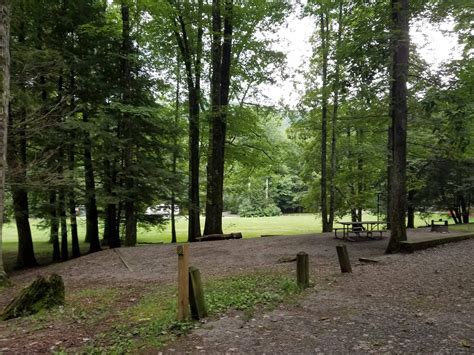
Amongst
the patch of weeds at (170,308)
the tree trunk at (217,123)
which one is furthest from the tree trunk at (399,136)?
the tree trunk at (217,123)

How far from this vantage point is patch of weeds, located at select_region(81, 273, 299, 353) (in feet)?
13.7

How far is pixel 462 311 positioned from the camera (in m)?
4.88

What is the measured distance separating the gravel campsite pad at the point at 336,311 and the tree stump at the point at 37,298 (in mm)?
426

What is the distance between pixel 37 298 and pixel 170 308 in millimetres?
2154

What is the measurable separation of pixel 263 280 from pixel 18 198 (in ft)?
30.8

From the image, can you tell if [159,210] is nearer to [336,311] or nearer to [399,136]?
[399,136]

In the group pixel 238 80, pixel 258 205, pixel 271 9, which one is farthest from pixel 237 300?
pixel 258 205

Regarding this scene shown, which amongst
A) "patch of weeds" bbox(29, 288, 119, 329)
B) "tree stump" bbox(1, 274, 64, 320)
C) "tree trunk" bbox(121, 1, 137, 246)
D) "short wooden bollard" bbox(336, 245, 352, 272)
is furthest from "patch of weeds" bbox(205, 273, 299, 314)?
"tree trunk" bbox(121, 1, 137, 246)

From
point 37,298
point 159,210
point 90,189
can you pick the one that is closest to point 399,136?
point 37,298

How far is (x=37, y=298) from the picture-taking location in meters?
5.75

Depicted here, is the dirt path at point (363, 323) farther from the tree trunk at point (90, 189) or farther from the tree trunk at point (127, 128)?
the tree trunk at point (90, 189)

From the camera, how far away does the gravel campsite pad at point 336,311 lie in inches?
155

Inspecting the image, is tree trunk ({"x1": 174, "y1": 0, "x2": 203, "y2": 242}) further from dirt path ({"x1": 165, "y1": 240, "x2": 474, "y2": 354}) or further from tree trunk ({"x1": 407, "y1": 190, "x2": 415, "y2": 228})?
tree trunk ({"x1": 407, "y1": 190, "x2": 415, "y2": 228})

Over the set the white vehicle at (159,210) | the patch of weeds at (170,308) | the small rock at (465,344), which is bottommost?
the patch of weeds at (170,308)
